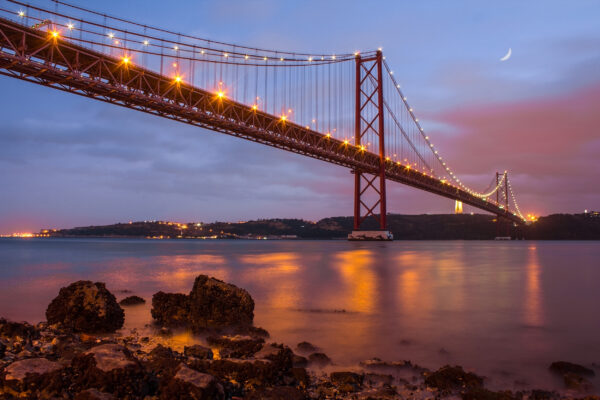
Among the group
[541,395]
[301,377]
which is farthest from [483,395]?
[301,377]

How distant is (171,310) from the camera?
21.5 feet

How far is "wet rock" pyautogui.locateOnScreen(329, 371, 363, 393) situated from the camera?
11.7 ft

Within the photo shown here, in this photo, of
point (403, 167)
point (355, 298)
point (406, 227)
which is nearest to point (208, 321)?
point (355, 298)

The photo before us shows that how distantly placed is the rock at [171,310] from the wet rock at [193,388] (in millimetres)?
3356

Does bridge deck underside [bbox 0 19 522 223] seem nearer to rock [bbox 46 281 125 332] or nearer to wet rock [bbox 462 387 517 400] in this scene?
rock [bbox 46 281 125 332]

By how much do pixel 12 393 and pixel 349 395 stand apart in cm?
257

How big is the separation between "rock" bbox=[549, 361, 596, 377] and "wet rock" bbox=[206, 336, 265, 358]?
3.13 m

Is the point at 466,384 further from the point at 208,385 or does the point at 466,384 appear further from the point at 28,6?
the point at 28,6

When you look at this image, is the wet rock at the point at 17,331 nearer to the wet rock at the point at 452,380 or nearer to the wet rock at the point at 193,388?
the wet rock at the point at 193,388

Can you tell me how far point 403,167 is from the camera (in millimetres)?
47094

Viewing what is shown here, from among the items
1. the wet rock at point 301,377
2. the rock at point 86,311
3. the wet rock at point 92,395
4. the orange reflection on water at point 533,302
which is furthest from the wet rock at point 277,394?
the orange reflection on water at point 533,302

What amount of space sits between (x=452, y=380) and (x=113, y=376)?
114 inches

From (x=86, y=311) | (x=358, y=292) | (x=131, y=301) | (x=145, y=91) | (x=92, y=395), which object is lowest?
(x=358, y=292)

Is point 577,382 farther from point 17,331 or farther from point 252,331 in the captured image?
point 17,331
